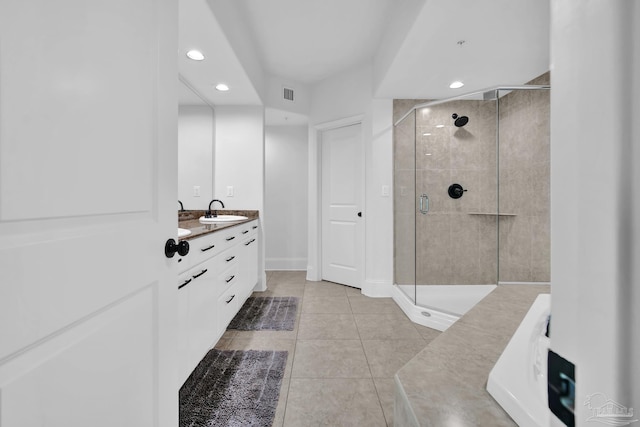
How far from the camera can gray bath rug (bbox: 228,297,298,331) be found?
7.68 feet

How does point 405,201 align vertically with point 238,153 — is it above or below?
below

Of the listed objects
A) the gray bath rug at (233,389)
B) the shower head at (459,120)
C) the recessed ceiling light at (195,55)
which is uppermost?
the recessed ceiling light at (195,55)

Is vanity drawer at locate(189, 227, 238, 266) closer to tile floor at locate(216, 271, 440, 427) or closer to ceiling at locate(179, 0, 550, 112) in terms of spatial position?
tile floor at locate(216, 271, 440, 427)

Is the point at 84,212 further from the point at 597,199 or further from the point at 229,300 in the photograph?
the point at 229,300

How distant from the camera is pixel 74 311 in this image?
566 mm

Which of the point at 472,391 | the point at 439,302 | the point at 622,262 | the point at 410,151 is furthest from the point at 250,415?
the point at 410,151

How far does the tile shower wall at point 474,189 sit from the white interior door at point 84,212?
240 centimetres

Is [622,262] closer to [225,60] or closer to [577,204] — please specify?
[577,204]

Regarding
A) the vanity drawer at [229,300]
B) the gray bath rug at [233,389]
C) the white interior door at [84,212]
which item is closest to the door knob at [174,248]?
the white interior door at [84,212]

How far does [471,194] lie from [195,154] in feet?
9.23

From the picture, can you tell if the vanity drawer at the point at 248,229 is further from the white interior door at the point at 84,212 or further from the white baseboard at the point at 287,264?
the white interior door at the point at 84,212

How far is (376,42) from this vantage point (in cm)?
286

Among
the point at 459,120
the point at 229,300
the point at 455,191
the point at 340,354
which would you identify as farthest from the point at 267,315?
the point at 459,120

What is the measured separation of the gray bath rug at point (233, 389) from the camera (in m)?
1.32
